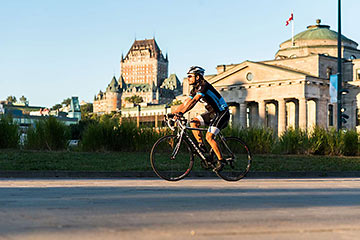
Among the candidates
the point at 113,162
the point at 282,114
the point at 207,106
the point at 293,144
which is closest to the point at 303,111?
the point at 282,114

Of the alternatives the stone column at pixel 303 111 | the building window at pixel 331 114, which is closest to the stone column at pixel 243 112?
the stone column at pixel 303 111

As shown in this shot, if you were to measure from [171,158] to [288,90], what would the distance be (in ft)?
174

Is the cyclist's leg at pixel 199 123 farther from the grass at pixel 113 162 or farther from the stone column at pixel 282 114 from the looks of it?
the stone column at pixel 282 114

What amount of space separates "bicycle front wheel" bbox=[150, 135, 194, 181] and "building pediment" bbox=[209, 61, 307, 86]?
51135 millimetres

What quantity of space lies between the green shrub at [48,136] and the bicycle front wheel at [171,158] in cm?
1153

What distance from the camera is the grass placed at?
45.9 feet

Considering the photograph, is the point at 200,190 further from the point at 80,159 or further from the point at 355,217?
the point at 80,159

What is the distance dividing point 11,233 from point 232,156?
5.48 m

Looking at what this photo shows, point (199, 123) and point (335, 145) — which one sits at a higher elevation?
point (199, 123)

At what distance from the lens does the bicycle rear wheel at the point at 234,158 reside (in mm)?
9219

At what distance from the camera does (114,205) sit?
238 inches

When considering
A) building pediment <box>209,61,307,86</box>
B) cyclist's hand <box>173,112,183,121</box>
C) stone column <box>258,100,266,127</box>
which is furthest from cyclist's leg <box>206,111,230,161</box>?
stone column <box>258,100,266,127</box>

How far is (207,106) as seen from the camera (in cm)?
900

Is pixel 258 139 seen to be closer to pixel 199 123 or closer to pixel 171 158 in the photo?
pixel 199 123
